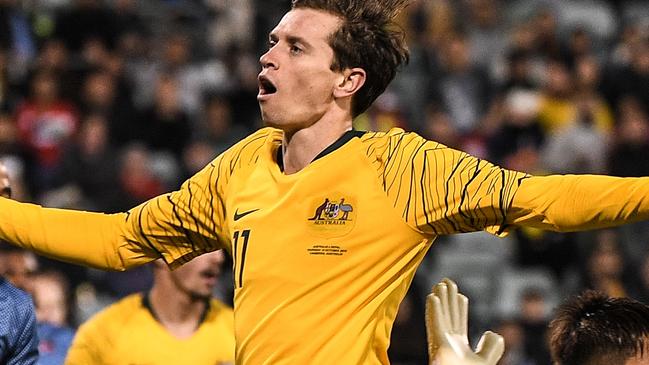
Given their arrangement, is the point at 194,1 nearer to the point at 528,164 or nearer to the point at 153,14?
the point at 153,14

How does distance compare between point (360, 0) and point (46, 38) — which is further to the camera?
point (46, 38)

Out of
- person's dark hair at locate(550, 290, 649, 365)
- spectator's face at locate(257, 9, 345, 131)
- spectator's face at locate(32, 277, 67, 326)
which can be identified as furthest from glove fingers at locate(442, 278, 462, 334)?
spectator's face at locate(32, 277, 67, 326)

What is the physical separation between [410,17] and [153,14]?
233 cm

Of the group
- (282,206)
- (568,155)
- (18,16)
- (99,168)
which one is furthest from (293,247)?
(18,16)

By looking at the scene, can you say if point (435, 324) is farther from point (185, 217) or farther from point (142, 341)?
point (142, 341)

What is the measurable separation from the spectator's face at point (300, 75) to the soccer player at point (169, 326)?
2223 millimetres

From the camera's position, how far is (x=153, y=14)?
39.5ft

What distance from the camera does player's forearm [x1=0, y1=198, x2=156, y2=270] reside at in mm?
3969

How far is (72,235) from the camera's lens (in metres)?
4.02

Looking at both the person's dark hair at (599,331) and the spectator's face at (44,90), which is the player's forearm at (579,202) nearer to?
the person's dark hair at (599,331)

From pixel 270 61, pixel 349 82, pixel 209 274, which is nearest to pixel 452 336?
pixel 349 82

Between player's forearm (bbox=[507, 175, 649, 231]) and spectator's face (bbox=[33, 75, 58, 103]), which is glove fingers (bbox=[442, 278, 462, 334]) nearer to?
player's forearm (bbox=[507, 175, 649, 231])

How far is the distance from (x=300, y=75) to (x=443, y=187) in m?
0.58

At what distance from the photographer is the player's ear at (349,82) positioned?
3.98 metres
